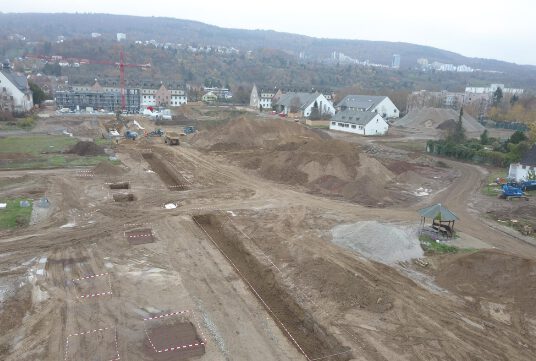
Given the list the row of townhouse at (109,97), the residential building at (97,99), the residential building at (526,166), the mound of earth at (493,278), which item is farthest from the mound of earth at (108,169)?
the row of townhouse at (109,97)

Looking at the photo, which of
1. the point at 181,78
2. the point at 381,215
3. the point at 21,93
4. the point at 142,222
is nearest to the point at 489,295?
the point at 381,215

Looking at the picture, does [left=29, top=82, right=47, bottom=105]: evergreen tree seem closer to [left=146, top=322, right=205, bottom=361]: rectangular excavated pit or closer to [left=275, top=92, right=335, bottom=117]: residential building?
[left=275, top=92, right=335, bottom=117]: residential building

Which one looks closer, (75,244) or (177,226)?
(75,244)

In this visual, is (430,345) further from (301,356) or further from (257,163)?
A: (257,163)

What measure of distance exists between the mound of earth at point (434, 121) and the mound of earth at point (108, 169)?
46.7 m

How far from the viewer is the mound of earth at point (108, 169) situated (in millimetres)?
30672

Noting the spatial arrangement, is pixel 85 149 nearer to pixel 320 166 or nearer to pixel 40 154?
pixel 40 154

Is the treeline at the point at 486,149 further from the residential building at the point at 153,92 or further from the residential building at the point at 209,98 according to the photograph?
the residential building at the point at 209,98

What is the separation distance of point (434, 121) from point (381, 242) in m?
52.4

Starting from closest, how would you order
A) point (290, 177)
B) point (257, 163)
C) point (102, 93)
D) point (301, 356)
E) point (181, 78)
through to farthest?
point (301, 356) → point (290, 177) → point (257, 163) → point (102, 93) → point (181, 78)

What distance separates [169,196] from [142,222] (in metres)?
4.75

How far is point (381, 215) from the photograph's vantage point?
23688 mm

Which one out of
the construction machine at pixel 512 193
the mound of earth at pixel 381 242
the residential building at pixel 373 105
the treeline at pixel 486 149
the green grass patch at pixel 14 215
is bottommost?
the green grass patch at pixel 14 215

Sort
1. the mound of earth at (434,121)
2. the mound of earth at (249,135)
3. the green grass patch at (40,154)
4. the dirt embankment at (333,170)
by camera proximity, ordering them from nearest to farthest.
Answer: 1. the dirt embankment at (333,170)
2. the green grass patch at (40,154)
3. the mound of earth at (249,135)
4. the mound of earth at (434,121)
